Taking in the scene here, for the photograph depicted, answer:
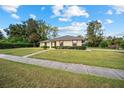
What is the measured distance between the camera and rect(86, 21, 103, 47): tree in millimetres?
28466

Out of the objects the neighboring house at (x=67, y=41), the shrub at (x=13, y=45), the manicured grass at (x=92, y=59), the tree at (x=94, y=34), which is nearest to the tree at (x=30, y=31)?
the shrub at (x=13, y=45)

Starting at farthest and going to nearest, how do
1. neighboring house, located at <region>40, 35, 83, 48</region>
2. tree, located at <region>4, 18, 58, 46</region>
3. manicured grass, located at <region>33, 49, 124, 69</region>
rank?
neighboring house, located at <region>40, 35, 83, 48</region> < tree, located at <region>4, 18, 58, 46</region> < manicured grass, located at <region>33, 49, 124, 69</region>

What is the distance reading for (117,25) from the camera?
10711 millimetres

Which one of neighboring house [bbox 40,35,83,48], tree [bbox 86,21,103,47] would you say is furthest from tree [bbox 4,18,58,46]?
tree [bbox 86,21,103,47]

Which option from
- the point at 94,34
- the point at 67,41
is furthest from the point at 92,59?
the point at 94,34

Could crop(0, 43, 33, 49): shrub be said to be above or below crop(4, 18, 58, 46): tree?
below

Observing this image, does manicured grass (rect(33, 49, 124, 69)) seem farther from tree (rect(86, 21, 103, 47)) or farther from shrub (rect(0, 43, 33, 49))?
tree (rect(86, 21, 103, 47))

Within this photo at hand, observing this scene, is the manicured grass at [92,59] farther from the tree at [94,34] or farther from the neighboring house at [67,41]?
the tree at [94,34]

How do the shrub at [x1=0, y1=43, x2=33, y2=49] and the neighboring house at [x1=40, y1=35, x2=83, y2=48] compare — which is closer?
the shrub at [x1=0, y1=43, x2=33, y2=49]

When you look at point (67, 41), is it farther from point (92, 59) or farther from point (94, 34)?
point (92, 59)

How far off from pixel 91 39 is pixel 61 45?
620cm
